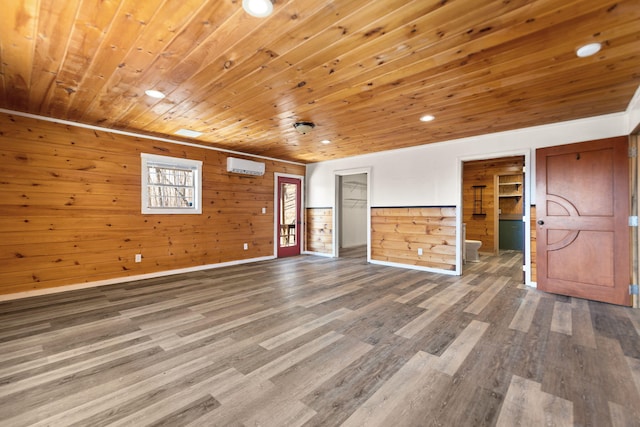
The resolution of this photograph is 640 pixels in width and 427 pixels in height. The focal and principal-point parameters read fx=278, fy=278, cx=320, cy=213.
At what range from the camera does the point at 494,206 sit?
7.46 metres

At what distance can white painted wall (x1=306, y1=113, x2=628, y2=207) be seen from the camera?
3.72 metres

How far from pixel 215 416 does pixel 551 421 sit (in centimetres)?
179

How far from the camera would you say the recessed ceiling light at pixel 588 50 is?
2.03m

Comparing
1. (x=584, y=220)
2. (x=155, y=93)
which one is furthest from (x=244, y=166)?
(x=584, y=220)

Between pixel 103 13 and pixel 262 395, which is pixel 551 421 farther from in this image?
pixel 103 13

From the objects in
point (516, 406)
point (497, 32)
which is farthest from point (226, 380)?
point (497, 32)

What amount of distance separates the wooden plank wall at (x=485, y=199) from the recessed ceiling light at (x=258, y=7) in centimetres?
697

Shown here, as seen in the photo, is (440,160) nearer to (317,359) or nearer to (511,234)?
(317,359)

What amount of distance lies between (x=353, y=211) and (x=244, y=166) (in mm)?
4168

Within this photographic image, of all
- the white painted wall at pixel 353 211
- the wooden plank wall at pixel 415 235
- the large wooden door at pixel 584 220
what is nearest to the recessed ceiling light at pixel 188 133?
the wooden plank wall at pixel 415 235

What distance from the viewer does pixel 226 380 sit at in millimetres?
1827

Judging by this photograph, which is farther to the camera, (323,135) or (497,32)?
(323,135)

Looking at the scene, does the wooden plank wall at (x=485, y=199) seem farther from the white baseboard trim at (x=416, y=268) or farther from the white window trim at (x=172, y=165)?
the white window trim at (x=172, y=165)

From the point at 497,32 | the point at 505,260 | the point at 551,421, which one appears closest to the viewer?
the point at 551,421
